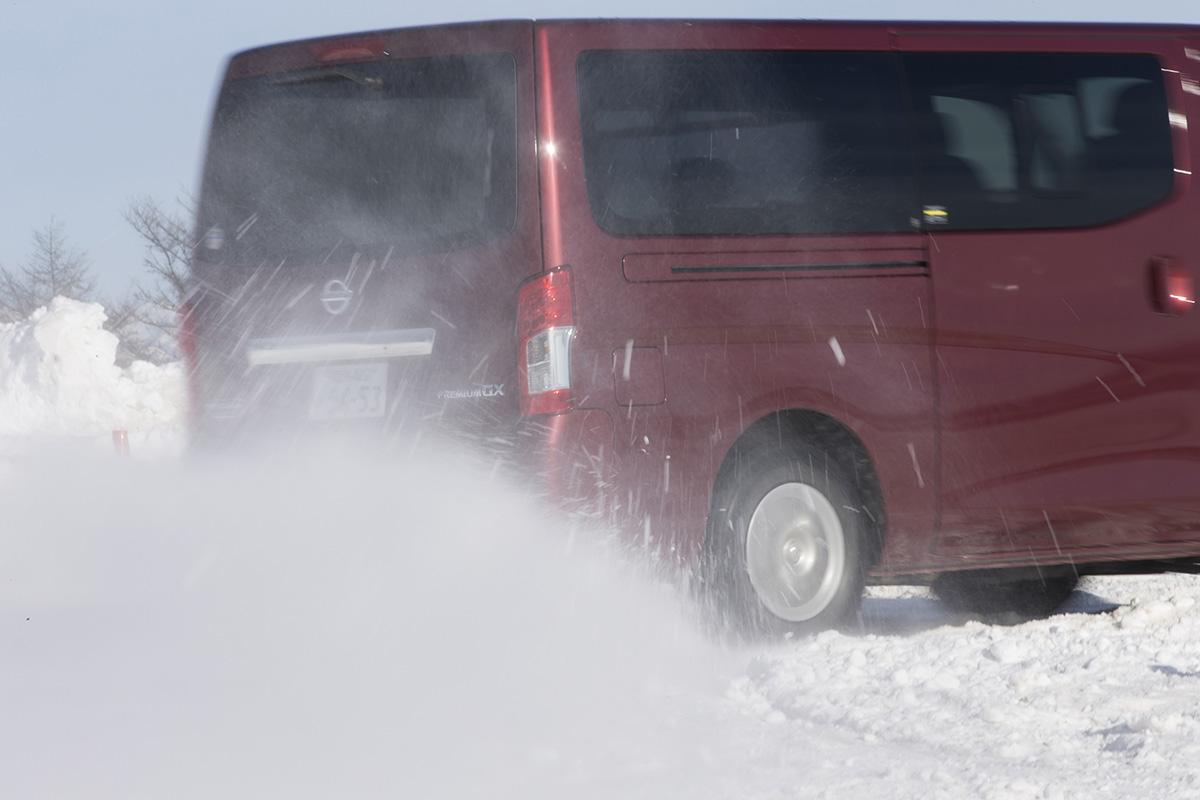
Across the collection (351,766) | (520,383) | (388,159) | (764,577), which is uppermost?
(388,159)

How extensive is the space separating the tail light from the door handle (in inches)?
99.1

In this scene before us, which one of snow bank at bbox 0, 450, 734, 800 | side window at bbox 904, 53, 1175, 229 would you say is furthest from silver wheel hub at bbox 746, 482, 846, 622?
side window at bbox 904, 53, 1175, 229

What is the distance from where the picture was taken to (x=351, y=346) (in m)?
5.58

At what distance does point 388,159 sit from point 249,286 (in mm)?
799

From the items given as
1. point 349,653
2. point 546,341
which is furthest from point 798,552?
point 349,653

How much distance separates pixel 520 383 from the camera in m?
5.39

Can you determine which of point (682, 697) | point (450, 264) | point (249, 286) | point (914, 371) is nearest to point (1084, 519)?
point (914, 371)

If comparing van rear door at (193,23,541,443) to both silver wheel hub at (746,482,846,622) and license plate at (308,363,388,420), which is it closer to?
license plate at (308,363,388,420)

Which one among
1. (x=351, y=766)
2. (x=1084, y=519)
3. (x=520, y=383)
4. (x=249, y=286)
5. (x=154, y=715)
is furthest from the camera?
(x=1084, y=519)

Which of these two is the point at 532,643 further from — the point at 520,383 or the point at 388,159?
the point at 388,159

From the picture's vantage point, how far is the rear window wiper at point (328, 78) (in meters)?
5.52

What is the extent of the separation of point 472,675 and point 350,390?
1115mm

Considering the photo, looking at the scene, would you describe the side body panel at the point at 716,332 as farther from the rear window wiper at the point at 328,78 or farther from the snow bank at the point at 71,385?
the snow bank at the point at 71,385

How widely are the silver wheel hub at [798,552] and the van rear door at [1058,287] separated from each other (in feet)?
1.51
